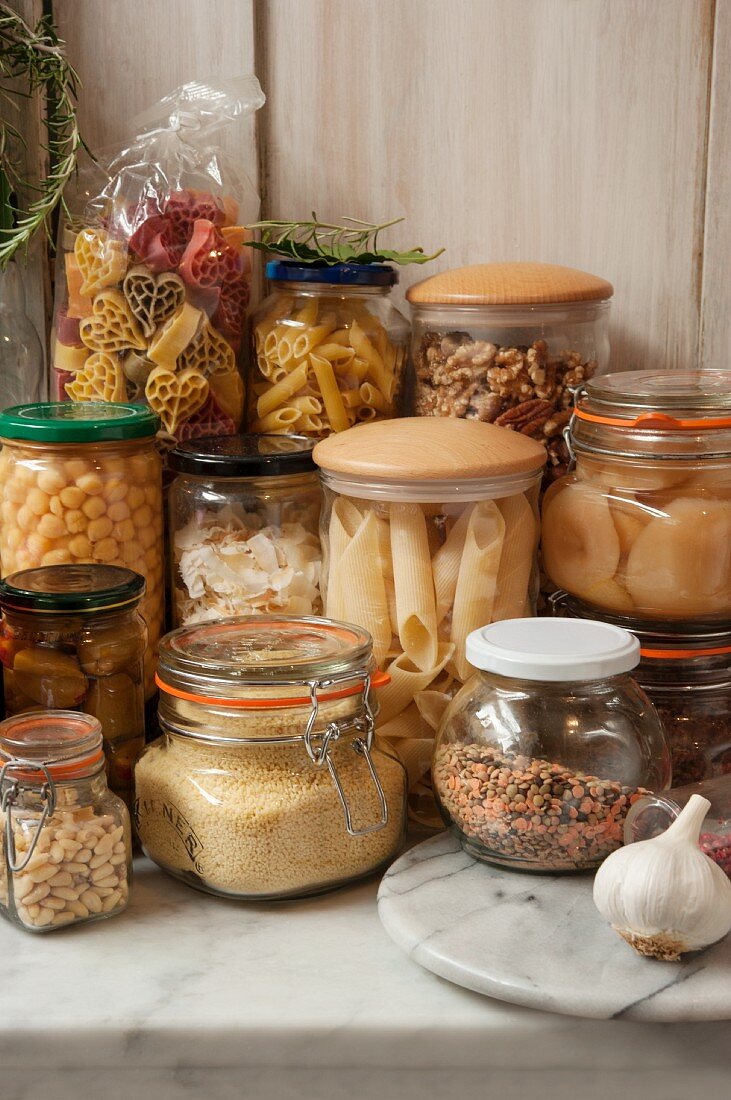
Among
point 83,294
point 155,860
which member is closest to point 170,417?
point 83,294

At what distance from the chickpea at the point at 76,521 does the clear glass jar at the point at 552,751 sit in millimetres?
327

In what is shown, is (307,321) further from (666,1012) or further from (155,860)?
(666,1012)

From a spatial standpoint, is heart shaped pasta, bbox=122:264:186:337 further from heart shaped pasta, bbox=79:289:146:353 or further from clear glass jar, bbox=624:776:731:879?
clear glass jar, bbox=624:776:731:879

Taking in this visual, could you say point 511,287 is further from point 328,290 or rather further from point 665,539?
point 665,539

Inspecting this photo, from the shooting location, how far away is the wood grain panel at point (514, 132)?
1.04 metres

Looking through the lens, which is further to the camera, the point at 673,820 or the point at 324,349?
the point at 324,349

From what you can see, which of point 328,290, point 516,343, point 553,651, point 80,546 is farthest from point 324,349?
point 553,651

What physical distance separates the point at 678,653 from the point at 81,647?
0.44 meters

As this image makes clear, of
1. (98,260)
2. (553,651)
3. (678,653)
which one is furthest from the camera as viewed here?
(98,260)

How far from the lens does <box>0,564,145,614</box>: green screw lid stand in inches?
31.3

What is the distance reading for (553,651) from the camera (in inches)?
29.5

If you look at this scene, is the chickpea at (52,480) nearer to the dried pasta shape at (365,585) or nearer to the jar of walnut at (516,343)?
the dried pasta shape at (365,585)

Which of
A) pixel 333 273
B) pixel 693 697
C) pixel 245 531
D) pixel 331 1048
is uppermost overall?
pixel 333 273

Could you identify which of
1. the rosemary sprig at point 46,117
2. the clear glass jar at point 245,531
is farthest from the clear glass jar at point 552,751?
the rosemary sprig at point 46,117
